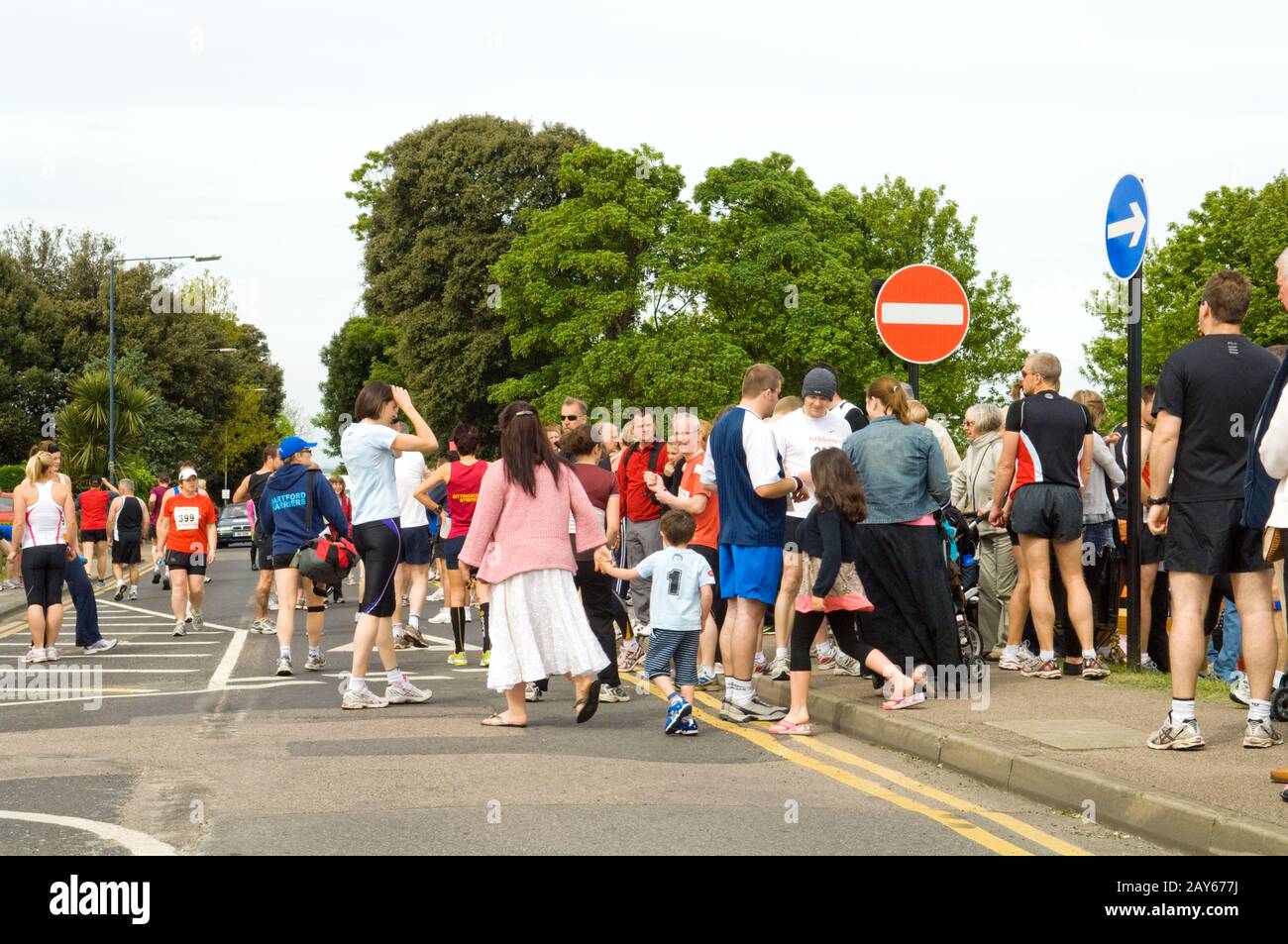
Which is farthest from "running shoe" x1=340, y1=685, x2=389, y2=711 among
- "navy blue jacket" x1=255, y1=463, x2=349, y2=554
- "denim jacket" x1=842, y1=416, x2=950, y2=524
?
"denim jacket" x1=842, y1=416, x2=950, y2=524

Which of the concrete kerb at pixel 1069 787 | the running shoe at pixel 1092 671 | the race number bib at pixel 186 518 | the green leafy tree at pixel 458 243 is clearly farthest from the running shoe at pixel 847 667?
the green leafy tree at pixel 458 243

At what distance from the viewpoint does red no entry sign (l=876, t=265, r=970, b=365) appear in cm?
1201

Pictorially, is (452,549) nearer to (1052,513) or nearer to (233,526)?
(1052,513)

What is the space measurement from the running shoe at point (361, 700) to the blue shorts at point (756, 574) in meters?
2.65

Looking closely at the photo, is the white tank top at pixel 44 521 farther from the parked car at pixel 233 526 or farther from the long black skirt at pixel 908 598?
the parked car at pixel 233 526

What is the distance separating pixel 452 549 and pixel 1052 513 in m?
5.63

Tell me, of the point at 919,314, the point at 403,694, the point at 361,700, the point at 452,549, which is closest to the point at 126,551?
the point at 452,549

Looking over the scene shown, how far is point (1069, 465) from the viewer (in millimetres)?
10898

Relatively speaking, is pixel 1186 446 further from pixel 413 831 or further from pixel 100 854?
pixel 100 854

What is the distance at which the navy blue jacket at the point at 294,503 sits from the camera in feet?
43.1

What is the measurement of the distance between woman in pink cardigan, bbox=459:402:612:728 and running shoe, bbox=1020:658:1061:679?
10.9 ft

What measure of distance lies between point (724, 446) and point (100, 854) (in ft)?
16.0

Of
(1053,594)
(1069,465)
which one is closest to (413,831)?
(1069,465)

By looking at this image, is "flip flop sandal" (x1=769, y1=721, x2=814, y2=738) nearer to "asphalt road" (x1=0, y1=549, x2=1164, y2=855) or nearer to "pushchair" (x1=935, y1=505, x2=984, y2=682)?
"asphalt road" (x1=0, y1=549, x2=1164, y2=855)
